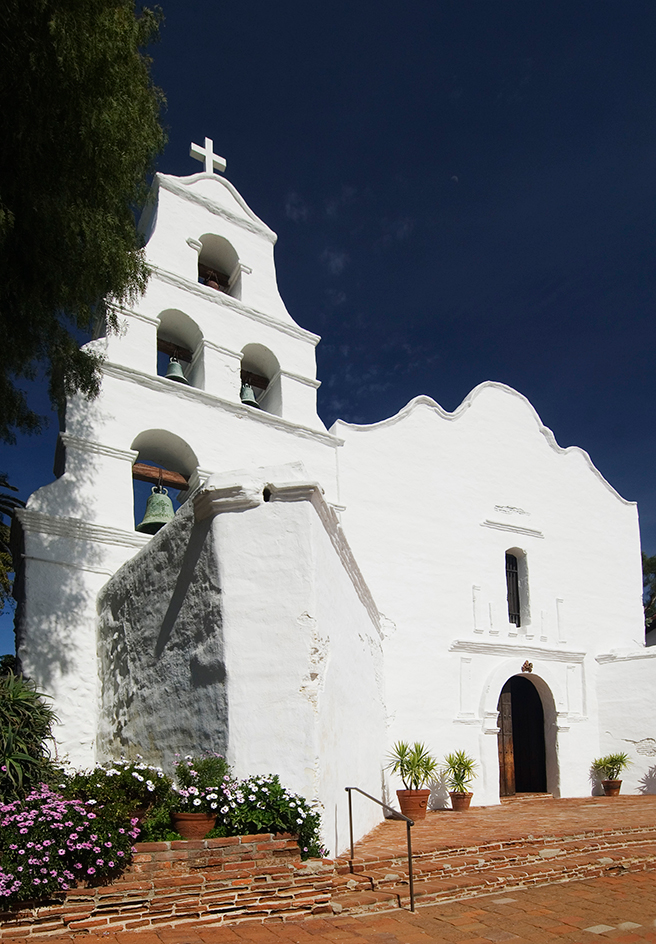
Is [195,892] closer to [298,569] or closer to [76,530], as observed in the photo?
[298,569]

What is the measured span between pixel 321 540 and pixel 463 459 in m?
8.39

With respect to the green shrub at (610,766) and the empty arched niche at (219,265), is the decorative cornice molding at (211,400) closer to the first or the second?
the empty arched niche at (219,265)

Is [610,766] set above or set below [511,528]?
below

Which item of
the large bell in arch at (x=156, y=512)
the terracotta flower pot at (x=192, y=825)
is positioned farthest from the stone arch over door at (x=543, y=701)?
the terracotta flower pot at (x=192, y=825)

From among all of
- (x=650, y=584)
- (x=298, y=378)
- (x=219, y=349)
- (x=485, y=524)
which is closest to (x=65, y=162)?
(x=219, y=349)

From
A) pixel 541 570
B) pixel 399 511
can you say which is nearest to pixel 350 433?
pixel 399 511

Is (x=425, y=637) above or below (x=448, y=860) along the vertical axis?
above

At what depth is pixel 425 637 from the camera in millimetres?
13633

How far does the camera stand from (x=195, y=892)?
551 cm

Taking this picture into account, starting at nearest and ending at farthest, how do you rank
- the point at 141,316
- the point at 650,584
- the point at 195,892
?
the point at 195,892, the point at 141,316, the point at 650,584

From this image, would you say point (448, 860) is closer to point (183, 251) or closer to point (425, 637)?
point (425, 637)

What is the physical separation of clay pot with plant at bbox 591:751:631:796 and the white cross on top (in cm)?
1461

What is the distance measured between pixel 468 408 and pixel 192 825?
1182 cm

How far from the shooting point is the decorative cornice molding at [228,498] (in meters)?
7.42
